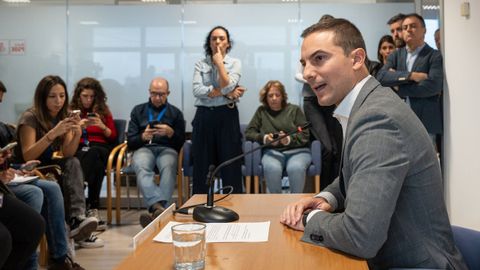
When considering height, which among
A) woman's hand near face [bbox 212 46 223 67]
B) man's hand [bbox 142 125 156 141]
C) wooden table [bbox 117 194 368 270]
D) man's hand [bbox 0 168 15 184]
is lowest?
wooden table [bbox 117 194 368 270]

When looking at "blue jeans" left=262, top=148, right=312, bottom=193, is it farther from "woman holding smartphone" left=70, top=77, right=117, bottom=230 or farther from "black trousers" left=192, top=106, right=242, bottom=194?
"woman holding smartphone" left=70, top=77, right=117, bottom=230

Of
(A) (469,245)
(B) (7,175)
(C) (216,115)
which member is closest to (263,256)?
(A) (469,245)

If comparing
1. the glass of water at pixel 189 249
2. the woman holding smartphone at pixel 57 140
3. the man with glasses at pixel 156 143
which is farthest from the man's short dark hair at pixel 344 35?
the man with glasses at pixel 156 143

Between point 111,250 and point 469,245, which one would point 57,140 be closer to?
point 111,250

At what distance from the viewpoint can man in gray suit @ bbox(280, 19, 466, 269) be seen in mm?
1292

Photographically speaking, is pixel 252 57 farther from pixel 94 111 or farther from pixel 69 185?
pixel 69 185

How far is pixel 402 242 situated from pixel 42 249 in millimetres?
3008

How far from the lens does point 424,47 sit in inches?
163

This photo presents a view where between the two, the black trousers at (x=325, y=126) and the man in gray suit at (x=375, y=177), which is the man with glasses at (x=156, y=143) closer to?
the black trousers at (x=325, y=126)

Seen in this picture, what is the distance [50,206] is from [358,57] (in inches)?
97.1

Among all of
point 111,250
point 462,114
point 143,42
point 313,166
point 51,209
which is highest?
point 143,42

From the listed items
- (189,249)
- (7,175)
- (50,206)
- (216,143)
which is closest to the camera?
(189,249)

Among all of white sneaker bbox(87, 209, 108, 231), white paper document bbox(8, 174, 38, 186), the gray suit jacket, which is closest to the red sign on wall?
white sneaker bbox(87, 209, 108, 231)

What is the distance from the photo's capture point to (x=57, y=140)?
3.99 meters
